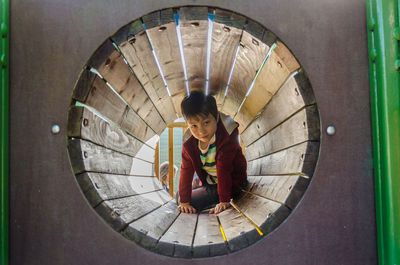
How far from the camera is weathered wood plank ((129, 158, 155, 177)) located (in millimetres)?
1791

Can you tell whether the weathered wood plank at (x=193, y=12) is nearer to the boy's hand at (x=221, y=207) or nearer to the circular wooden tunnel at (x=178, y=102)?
the circular wooden tunnel at (x=178, y=102)

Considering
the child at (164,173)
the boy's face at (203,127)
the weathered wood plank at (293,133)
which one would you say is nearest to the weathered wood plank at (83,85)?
the weathered wood plank at (293,133)

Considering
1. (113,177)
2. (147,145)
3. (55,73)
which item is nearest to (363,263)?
(113,177)

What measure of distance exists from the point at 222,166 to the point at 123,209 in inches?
36.5

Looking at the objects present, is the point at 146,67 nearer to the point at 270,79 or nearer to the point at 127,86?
the point at 127,86

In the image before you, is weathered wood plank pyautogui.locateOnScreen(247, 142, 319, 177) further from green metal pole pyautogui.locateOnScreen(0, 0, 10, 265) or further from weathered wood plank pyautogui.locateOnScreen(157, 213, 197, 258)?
green metal pole pyautogui.locateOnScreen(0, 0, 10, 265)

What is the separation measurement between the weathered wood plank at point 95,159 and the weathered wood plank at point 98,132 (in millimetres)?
24

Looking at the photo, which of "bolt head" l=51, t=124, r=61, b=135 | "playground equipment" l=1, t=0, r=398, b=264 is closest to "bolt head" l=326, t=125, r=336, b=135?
"playground equipment" l=1, t=0, r=398, b=264

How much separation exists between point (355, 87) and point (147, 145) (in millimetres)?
1486

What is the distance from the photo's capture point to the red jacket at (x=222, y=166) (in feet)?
6.19

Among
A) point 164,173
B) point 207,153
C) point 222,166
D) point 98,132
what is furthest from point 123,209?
point 164,173

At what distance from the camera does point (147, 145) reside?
2109 mm

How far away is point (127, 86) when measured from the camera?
4.67ft

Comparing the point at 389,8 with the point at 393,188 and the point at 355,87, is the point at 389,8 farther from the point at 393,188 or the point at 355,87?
the point at 393,188
